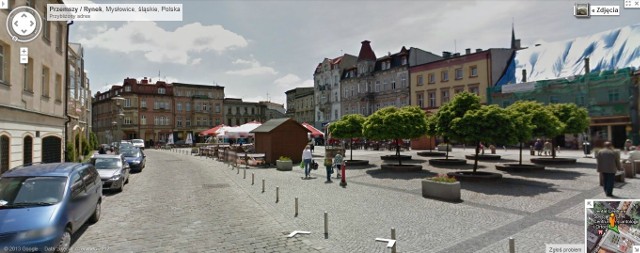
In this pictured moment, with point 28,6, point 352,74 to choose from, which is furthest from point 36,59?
point 352,74

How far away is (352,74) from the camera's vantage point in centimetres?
5669

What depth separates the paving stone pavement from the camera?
266 inches

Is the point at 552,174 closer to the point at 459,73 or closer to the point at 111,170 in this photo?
the point at 111,170

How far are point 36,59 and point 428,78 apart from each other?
1582 inches

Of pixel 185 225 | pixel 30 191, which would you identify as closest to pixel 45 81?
pixel 30 191

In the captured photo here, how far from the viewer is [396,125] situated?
18297 millimetres

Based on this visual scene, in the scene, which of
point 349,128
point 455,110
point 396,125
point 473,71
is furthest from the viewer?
point 473,71

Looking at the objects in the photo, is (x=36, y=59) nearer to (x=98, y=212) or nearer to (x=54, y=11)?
(x=54, y=11)

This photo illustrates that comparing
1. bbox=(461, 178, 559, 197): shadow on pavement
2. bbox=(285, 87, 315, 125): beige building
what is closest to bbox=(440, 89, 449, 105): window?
bbox=(285, 87, 315, 125): beige building

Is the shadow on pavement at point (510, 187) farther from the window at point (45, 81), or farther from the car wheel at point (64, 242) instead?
the window at point (45, 81)

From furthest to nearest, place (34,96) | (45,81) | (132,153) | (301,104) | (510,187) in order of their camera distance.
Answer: (301,104)
(132,153)
(45,81)
(34,96)
(510,187)

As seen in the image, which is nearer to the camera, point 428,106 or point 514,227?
point 514,227

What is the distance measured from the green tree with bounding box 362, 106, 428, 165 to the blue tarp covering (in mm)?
25354

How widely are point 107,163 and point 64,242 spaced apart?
9294mm
